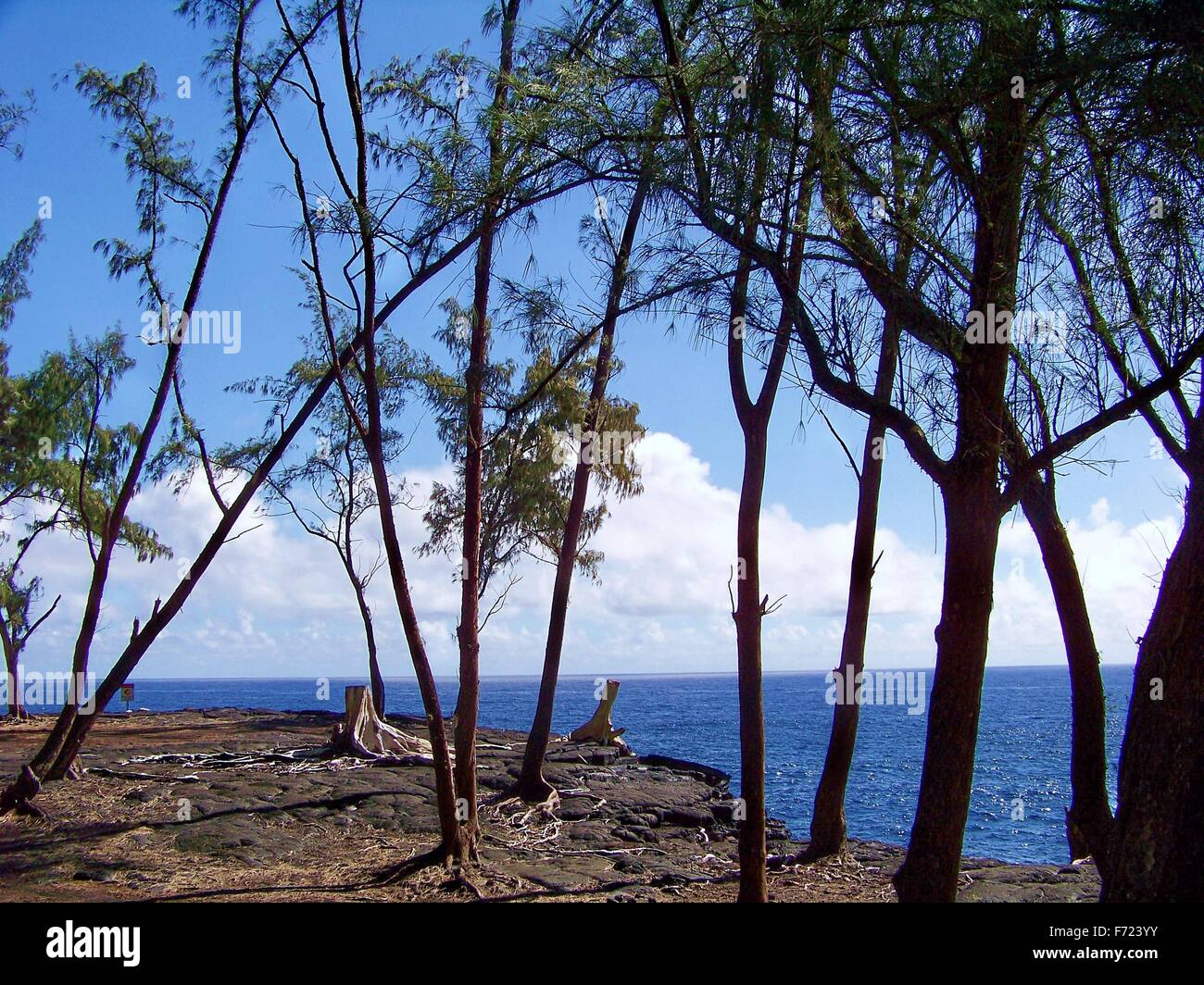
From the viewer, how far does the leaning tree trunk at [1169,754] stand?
185 inches

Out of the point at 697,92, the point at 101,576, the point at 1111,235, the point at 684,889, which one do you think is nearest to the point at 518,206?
the point at 697,92

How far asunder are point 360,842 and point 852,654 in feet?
17.3

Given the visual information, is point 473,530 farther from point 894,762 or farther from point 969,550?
point 894,762

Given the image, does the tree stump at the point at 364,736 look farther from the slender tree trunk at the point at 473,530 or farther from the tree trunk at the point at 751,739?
the tree trunk at the point at 751,739

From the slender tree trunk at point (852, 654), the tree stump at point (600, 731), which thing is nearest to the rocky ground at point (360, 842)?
the slender tree trunk at point (852, 654)

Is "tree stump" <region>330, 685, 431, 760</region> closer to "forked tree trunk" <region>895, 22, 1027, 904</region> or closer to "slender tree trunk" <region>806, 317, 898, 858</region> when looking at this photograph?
"slender tree trunk" <region>806, 317, 898, 858</region>

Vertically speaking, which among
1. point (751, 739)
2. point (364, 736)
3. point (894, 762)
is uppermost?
point (751, 739)

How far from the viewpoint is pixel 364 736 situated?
1593cm

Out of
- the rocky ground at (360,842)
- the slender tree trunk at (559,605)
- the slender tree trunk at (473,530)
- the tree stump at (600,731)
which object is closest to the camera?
the rocky ground at (360,842)

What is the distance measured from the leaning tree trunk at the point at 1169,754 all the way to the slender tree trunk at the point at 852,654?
547cm

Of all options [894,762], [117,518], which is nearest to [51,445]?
[117,518]

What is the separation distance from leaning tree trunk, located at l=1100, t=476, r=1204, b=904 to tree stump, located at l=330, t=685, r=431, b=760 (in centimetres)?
1214

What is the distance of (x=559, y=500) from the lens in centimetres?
1888
